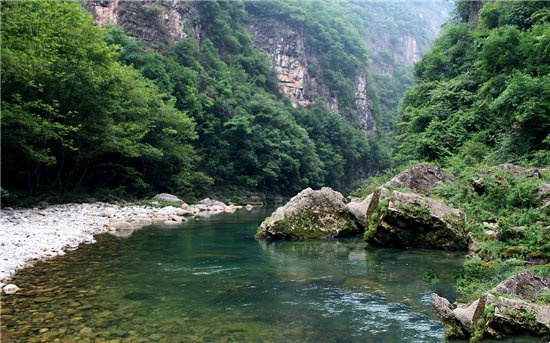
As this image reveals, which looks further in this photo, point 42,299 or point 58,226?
point 58,226

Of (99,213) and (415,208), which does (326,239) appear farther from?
(99,213)

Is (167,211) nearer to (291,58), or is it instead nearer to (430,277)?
(430,277)

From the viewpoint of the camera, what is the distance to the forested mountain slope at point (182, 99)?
57.1 feet

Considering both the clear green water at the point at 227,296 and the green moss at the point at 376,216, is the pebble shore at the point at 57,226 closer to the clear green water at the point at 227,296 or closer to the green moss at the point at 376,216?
the clear green water at the point at 227,296

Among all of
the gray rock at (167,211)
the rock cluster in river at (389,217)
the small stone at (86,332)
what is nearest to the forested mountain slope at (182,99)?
the gray rock at (167,211)

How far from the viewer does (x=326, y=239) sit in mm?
13219

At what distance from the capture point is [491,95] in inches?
772

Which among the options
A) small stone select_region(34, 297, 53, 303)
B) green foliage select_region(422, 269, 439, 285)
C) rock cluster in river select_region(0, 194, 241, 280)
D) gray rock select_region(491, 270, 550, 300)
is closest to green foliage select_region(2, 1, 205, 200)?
rock cluster in river select_region(0, 194, 241, 280)

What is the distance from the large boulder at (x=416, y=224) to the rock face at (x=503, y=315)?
550cm

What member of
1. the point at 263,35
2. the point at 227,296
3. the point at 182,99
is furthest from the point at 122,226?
the point at 263,35

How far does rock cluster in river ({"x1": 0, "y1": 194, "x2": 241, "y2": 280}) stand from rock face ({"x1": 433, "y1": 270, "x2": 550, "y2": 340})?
7.16 m

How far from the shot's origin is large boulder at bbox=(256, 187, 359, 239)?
1353 centimetres

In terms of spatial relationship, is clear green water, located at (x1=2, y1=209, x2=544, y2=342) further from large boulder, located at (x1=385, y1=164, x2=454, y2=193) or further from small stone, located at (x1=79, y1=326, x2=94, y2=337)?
large boulder, located at (x1=385, y1=164, x2=454, y2=193)

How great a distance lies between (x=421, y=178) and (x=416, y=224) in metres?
3.91
